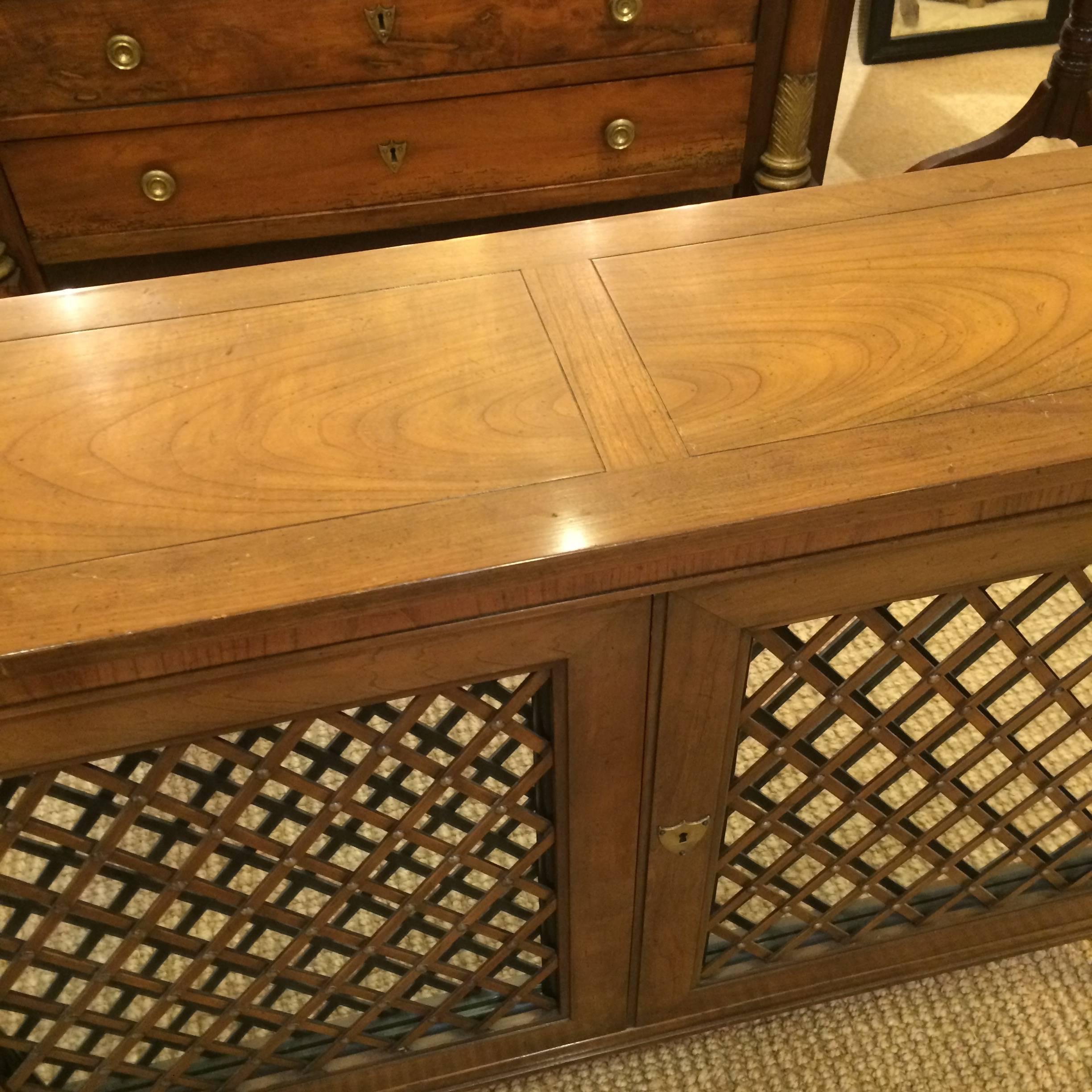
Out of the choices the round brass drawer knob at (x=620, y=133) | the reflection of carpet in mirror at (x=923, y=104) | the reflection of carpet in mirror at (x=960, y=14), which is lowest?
the reflection of carpet in mirror at (x=923, y=104)

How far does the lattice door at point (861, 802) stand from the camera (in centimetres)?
69

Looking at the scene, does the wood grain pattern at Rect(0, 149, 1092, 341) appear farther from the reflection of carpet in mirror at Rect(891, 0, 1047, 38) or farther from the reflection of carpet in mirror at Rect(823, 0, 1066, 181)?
the reflection of carpet in mirror at Rect(891, 0, 1047, 38)

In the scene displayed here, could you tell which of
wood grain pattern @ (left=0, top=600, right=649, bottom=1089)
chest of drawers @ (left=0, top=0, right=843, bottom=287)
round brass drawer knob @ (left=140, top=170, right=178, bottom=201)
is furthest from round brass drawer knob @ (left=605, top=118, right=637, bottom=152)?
wood grain pattern @ (left=0, top=600, right=649, bottom=1089)

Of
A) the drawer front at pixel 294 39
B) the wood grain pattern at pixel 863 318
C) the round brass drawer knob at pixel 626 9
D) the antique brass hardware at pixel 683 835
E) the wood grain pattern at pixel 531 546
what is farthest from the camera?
the round brass drawer knob at pixel 626 9

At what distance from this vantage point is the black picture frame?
233 centimetres

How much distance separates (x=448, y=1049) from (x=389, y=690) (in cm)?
44

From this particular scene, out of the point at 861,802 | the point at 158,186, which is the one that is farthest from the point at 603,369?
the point at 158,186

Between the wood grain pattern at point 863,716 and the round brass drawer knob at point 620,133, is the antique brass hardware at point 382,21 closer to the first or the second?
the round brass drawer knob at point 620,133

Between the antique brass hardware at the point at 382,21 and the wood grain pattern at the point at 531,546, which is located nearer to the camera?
the wood grain pattern at the point at 531,546

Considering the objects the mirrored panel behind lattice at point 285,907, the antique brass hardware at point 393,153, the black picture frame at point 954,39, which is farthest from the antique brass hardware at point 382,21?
the black picture frame at point 954,39

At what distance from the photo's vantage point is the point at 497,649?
2.00ft

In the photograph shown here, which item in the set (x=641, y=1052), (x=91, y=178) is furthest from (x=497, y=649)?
(x=91, y=178)

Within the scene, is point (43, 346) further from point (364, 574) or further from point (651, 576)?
point (651, 576)

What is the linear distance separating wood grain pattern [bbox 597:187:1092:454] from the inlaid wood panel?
84 millimetres
